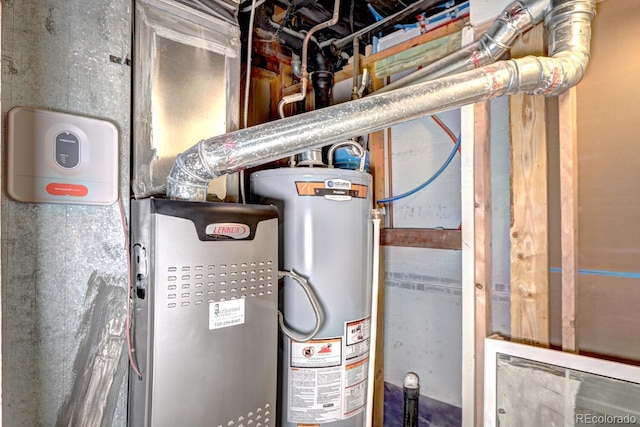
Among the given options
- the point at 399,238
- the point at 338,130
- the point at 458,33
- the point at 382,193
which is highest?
the point at 458,33

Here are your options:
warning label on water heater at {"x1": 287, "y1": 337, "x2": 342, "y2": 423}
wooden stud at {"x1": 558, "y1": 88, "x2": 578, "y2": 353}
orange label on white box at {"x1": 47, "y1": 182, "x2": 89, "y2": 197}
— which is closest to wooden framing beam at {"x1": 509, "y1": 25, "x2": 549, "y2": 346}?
wooden stud at {"x1": 558, "y1": 88, "x2": 578, "y2": 353}

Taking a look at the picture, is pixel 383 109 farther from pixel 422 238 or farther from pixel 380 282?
pixel 380 282

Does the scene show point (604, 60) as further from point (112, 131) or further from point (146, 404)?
point (146, 404)

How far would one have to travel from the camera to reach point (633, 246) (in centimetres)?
120

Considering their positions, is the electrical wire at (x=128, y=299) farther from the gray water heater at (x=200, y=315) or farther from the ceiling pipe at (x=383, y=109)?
the ceiling pipe at (x=383, y=109)

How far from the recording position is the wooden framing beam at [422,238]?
1.69 meters

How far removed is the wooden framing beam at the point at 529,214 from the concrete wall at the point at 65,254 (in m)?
1.38

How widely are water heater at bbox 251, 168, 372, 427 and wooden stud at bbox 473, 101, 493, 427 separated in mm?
491

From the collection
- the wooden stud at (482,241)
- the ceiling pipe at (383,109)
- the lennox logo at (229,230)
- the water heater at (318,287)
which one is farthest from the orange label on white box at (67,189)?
the wooden stud at (482,241)

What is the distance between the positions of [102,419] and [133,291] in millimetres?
376

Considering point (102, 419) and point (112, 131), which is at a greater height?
point (112, 131)

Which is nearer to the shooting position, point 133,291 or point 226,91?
point 133,291

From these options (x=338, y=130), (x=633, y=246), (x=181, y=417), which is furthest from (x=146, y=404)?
(x=633, y=246)

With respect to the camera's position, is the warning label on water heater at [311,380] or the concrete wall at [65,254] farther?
the warning label on water heater at [311,380]
